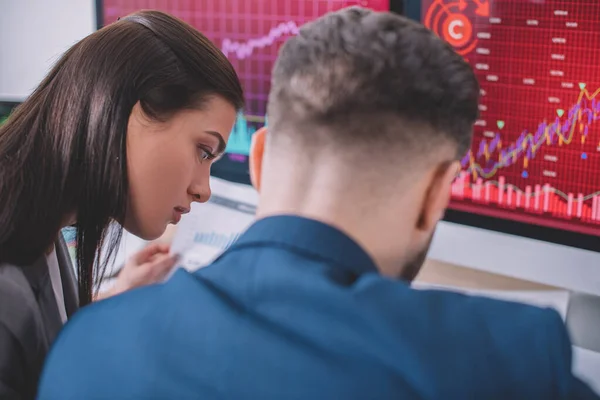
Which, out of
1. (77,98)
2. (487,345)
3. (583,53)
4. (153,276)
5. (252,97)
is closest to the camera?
(487,345)

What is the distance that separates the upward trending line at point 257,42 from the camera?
4.22 ft

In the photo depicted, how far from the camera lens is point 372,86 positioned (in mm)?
562

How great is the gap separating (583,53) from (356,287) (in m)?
0.64

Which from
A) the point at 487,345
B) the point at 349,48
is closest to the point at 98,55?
the point at 349,48

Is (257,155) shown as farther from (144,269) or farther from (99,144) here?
(144,269)

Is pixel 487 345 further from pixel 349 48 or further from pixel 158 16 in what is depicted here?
pixel 158 16

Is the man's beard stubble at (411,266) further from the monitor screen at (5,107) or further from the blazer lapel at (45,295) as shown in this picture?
the monitor screen at (5,107)

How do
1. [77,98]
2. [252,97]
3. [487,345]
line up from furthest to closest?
[252,97], [77,98], [487,345]

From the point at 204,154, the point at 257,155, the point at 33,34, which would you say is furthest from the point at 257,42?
the point at 33,34

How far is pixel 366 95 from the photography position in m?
0.56

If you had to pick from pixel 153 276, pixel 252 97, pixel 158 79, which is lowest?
pixel 153 276

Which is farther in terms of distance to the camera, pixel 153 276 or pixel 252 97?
pixel 252 97

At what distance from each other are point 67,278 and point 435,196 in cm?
58

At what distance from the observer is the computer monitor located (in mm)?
1025
